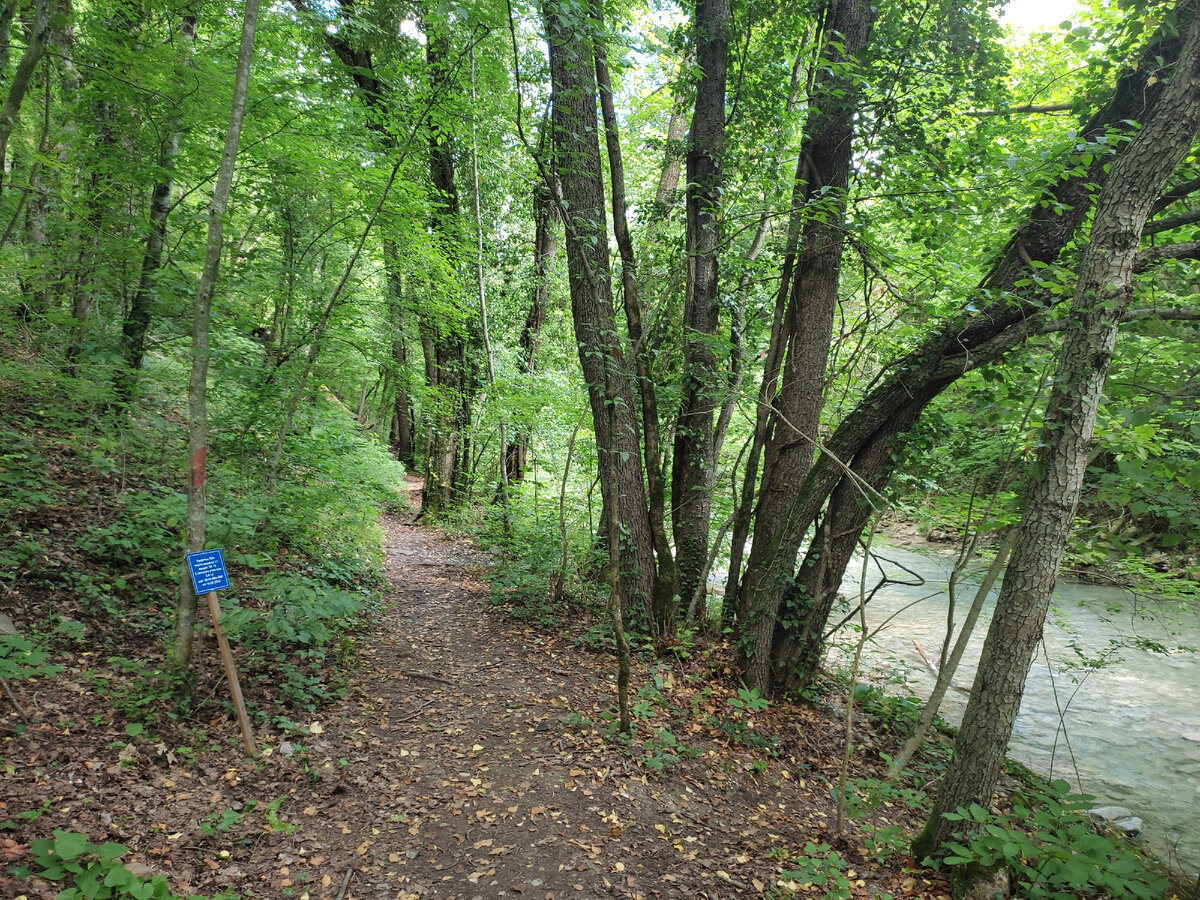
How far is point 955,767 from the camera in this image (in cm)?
361

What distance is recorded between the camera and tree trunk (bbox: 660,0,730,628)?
596 centimetres

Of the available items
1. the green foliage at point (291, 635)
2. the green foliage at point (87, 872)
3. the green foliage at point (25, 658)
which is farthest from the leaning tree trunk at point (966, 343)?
the green foliage at point (25, 658)

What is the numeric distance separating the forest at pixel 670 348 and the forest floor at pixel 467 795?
117mm

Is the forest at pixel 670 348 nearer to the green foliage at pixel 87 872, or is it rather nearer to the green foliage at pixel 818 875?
the green foliage at pixel 818 875

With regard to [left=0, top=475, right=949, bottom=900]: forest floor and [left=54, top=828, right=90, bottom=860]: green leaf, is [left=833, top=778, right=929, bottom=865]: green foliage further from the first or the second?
[left=54, top=828, right=90, bottom=860]: green leaf

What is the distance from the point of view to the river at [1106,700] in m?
5.70

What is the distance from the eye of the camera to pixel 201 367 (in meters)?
3.54

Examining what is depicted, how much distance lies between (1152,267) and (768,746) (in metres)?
4.54

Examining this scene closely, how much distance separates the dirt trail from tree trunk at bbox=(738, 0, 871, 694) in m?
1.68

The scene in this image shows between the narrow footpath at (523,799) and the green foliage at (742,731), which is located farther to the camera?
the green foliage at (742,731)

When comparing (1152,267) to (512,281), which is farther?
(512,281)

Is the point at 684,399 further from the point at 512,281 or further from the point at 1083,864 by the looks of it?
the point at 512,281

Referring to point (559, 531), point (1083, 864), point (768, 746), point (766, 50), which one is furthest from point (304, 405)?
point (1083, 864)

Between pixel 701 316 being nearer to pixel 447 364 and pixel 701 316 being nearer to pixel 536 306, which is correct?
pixel 536 306
